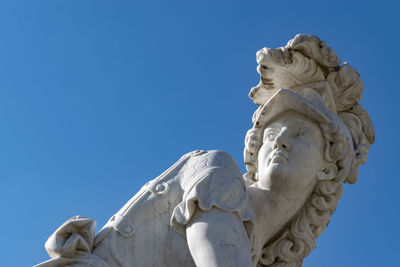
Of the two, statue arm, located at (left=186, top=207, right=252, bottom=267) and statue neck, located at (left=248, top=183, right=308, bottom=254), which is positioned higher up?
statue neck, located at (left=248, top=183, right=308, bottom=254)

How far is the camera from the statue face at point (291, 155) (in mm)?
7176

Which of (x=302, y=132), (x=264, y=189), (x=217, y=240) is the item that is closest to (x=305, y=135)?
(x=302, y=132)

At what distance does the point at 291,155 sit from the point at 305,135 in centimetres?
30

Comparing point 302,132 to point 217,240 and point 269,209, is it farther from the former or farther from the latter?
point 217,240

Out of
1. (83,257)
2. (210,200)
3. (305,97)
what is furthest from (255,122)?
(83,257)

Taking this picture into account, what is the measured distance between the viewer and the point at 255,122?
7715 mm

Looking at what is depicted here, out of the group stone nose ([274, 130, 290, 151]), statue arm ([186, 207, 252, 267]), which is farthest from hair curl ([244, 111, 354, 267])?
statue arm ([186, 207, 252, 267])

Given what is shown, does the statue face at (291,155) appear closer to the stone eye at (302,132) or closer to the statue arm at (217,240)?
the stone eye at (302,132)

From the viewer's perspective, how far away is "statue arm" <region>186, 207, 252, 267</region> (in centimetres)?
609

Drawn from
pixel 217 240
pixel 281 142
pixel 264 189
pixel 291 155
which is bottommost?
pixel 217 240

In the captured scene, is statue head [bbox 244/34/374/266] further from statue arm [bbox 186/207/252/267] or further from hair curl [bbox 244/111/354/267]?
statue arm [bbox 186/207/252/267]

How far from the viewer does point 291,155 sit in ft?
23.7

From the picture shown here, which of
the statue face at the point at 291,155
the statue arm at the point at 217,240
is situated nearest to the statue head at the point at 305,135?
the statue face at the point at 291,155

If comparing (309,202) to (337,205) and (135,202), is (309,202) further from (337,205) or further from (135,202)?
(135,202)
